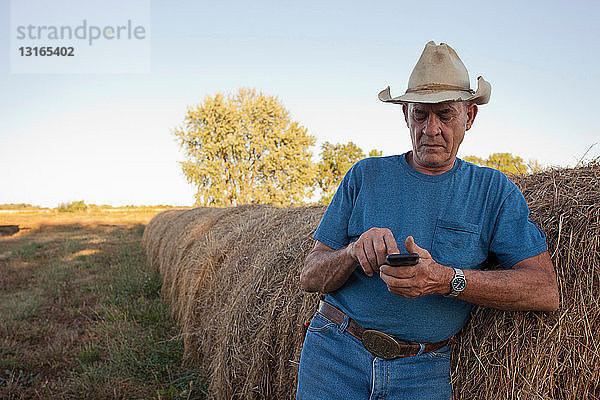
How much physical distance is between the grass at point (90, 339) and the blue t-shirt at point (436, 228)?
300 cm

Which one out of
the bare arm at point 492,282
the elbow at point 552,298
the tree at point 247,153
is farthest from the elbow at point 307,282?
the tree at point 247,153

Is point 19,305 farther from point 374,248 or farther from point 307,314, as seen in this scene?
point 374,248

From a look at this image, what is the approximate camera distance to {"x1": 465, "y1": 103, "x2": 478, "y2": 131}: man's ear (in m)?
2.10

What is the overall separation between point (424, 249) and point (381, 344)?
0.49 meters

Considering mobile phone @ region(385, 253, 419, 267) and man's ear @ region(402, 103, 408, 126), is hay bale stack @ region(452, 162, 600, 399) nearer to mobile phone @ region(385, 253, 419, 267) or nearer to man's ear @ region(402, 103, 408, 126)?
mobile phone @ region(385, 253, 419, 267)

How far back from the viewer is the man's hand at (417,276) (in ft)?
5.33

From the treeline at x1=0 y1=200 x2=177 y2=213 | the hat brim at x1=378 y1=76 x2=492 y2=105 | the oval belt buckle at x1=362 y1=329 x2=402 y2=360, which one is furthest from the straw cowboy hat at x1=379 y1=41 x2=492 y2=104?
the treeline at x1=0 y1=200 x2=177 y2=213

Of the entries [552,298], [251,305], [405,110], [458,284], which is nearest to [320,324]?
→ [458,284]

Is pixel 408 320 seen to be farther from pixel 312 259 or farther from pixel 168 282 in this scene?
pixel 168 282

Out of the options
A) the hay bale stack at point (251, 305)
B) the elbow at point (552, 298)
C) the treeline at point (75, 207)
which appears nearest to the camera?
the elbow at point (552, 298)

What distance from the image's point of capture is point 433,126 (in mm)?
1984

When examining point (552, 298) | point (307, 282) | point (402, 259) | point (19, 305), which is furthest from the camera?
point (19, 305)

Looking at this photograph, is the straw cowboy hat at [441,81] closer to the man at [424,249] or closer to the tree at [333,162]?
the man at [424,249]

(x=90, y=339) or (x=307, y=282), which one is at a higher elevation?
(x=307, y=282)
